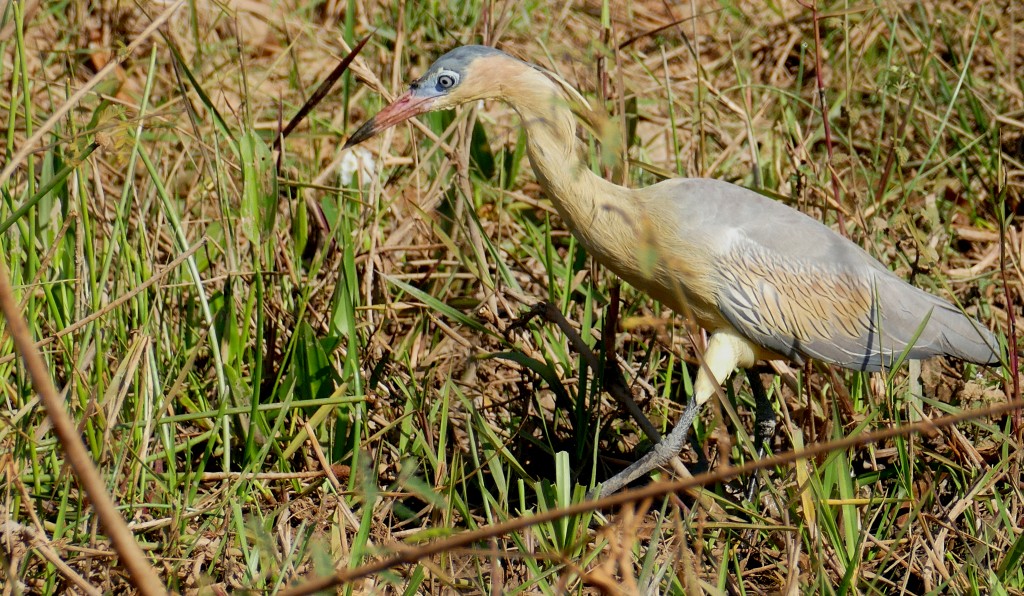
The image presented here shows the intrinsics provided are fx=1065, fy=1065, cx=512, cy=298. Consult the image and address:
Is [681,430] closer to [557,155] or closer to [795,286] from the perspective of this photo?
[795,286]

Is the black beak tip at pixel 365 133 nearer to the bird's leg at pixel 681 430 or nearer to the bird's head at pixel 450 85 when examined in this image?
the bird's head at pixel 450 85

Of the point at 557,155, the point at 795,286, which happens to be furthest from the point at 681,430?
the point at 557,155

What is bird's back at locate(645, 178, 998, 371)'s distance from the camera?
3.06 meters

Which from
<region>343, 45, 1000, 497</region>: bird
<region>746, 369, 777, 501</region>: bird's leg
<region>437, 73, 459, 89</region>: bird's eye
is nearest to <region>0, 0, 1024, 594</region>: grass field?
<region>746, 369, 777, 501</region>: bird's leg

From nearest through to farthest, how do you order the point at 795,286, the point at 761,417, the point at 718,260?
the point at 718,260
the point at 795,286
the point at 761,417

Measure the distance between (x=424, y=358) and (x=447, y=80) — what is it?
98cm

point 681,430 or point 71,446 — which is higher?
point 71,446

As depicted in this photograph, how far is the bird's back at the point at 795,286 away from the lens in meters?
3.06

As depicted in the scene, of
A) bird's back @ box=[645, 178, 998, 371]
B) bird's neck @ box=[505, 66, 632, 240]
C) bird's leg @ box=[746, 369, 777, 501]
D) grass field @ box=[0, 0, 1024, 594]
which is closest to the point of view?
grass field @ box=[0, 0, 1024, 594]

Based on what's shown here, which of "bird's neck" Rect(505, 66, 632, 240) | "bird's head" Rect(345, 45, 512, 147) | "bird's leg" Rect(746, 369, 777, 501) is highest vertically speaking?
"bird's head" Rect(345, 45, 512, 147)

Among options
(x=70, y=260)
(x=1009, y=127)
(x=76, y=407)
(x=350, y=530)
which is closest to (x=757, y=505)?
(x=350, y=530)

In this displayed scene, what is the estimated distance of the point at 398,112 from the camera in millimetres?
2955

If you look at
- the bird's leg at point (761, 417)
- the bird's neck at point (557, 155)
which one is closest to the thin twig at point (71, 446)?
the bird's neck at point (557, 155)

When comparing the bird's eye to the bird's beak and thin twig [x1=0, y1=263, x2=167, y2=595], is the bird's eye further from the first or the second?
thin twig [x1=0, y1=263, x2=167, y2=595]
